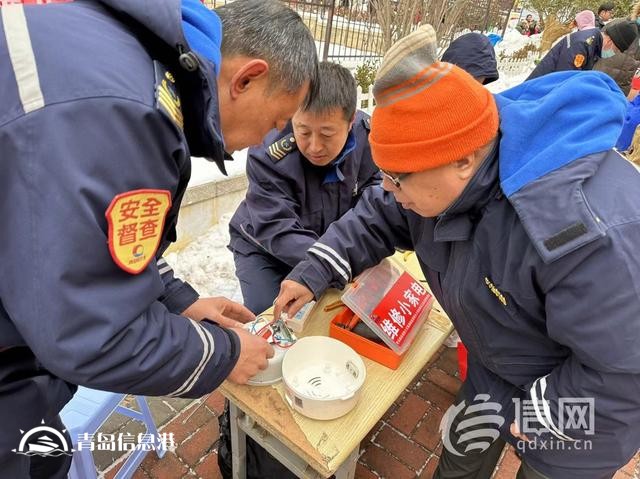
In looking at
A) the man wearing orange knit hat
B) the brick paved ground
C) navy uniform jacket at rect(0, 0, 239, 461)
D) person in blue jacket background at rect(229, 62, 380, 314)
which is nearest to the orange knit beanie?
the man wearing orange knit hat

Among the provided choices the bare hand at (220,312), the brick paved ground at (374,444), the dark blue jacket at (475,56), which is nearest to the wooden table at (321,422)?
the bare hand at (220,312)

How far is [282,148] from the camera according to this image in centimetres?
229

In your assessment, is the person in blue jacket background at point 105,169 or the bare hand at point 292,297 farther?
the bare hand at point 292,297

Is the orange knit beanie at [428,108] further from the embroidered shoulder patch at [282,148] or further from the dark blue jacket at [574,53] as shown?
the dark blue jacket at [574,53]

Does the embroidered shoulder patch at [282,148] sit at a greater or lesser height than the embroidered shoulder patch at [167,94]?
lesser

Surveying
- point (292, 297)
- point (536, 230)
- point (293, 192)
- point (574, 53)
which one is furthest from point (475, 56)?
point (536, 230)

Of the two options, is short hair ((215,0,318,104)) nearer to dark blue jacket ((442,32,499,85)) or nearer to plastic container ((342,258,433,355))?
plastic container ((342,258,433,355))

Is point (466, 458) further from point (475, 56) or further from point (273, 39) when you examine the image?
point (475, 56)

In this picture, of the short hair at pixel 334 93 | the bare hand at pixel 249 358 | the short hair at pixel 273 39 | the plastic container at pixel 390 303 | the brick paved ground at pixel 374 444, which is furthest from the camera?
the brick paved ground at pixel 374 444

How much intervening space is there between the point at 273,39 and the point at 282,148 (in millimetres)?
1121

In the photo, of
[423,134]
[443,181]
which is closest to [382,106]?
[423,134]

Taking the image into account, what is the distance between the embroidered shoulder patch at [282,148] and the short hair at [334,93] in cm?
24

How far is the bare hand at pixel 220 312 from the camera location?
1.54m

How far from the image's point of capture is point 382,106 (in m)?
1.17
